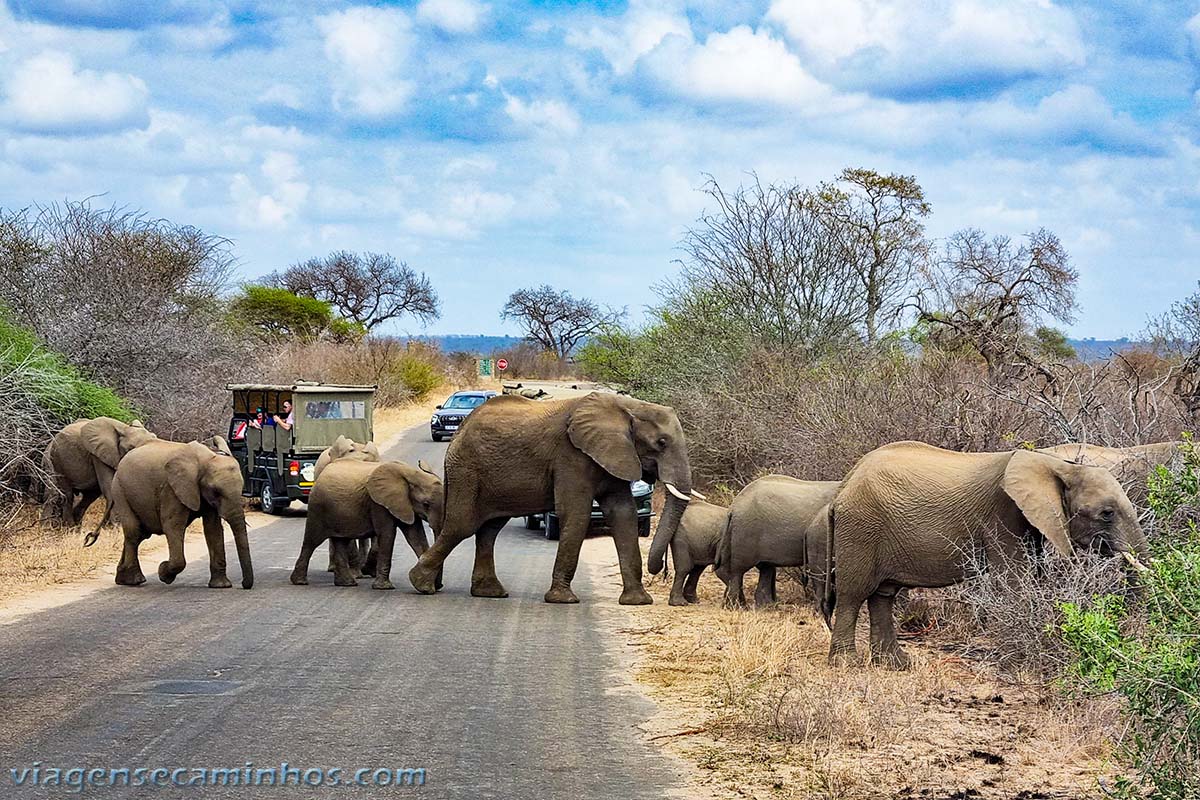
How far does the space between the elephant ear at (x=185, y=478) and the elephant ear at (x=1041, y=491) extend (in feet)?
29.1

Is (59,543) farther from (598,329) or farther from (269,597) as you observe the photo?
(598,329)

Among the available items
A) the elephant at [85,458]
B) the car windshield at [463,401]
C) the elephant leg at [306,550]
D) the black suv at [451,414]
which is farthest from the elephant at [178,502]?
the car windshield at [463,401]

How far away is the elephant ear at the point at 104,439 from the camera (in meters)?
19.5

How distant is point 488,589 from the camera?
15.5 m

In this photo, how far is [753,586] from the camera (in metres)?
17.3

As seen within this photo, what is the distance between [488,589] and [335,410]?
1029cm

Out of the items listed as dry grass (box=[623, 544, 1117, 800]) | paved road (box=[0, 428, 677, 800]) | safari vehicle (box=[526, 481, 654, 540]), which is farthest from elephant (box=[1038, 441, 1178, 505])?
safari vehicle (box=[526, 481, 654, 540])

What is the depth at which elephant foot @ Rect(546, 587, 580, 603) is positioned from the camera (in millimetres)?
15062

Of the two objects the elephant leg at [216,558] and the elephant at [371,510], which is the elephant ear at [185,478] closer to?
the elephant leg at [216,558]

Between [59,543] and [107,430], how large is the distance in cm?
188

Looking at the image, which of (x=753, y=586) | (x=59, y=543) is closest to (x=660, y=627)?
(x=753, y=586)

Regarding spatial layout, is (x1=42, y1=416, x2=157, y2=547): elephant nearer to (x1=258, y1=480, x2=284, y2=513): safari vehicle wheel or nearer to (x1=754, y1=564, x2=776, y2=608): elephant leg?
(x1=258, y1=480, x2=284, y2=513): safari vehicle wheel

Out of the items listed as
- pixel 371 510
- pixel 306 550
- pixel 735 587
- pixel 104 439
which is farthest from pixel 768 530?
pixel 104 439

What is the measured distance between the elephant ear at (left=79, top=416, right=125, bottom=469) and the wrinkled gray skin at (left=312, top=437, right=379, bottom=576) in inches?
116
